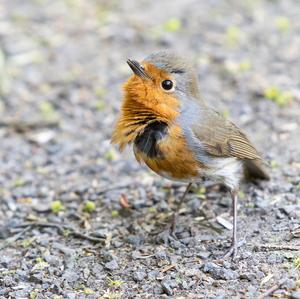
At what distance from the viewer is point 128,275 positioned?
473cm

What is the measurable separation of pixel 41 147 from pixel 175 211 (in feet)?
6.60

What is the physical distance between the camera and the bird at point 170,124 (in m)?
4.93

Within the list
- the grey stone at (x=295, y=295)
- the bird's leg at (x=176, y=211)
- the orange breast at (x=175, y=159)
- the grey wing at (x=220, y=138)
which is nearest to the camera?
the grey stone at (x=295, y=295)

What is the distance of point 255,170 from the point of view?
5.80 m

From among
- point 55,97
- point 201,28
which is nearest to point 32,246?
point 55,97

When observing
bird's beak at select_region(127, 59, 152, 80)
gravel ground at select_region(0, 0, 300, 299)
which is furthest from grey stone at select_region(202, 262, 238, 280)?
bird's beak at select_region(127, 59, 152, 80)

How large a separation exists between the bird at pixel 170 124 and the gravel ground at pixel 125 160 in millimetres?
421

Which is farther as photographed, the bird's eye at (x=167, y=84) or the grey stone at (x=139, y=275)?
the bird's eye at (x=167, y=84)

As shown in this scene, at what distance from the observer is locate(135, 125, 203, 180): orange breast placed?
16.1 feet

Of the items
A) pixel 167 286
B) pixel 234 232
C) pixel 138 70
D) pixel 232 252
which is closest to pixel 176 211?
pixel 234 232

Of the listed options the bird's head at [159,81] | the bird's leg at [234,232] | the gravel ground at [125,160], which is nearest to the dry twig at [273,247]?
the gravel ground at [125,160]

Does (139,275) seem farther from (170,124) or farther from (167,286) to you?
(170,124)

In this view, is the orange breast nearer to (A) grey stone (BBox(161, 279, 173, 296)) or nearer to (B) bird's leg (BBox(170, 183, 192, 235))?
(B) bird's leg (BBox(170, 183, 192, 235))

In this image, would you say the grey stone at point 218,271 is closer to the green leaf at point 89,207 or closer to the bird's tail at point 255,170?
the bird's tail at point 255,170
